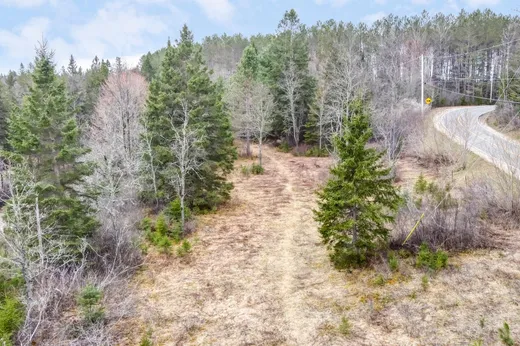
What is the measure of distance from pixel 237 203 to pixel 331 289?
11745 millimetres

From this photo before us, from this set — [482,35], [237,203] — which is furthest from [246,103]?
[482,35]

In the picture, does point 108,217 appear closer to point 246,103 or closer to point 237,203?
point 237,203

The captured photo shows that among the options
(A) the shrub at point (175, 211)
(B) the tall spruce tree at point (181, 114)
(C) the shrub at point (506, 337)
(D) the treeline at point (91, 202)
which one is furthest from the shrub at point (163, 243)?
(C) the shrub at point (506, 337)

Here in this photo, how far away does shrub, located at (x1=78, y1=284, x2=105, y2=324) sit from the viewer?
9691 millimetres

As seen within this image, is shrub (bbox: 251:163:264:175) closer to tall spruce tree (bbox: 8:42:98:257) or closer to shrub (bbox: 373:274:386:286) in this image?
tall spruce tree (bbox: 8:42:98:257)

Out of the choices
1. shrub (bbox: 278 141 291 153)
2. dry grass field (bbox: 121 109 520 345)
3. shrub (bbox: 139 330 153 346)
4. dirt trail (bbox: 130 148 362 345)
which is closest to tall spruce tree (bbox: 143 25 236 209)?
dirt trail (bbox: 130 148 362 345)

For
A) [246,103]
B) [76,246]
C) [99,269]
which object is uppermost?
[246,103]

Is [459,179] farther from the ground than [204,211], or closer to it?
farther from the ground

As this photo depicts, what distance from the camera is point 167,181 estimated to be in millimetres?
19766

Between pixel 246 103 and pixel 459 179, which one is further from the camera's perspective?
pixel 246 103

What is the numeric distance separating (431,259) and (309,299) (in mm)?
4075

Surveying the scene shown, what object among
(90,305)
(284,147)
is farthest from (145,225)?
(284,147)

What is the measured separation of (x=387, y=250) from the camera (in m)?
12.3

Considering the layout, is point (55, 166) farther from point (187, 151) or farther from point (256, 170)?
point (256, 170)
